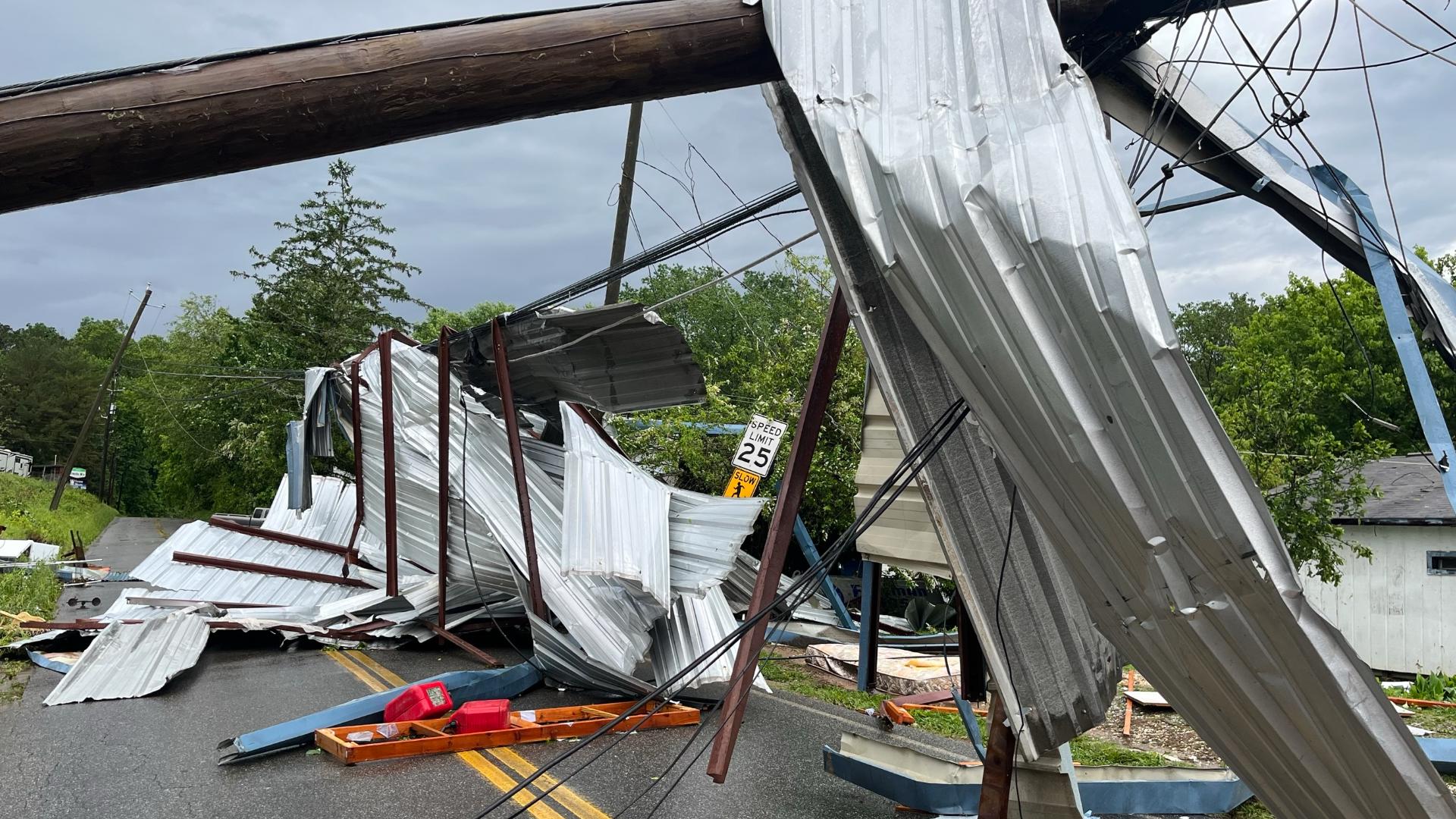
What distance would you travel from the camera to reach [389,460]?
39.8 feet

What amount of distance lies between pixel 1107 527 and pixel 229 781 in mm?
6068

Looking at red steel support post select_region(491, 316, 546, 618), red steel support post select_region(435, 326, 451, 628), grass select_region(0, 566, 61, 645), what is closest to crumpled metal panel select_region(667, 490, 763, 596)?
red steel support post select_region(491, 316, 546, 618)

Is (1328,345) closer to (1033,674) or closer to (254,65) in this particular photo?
(1033,674)

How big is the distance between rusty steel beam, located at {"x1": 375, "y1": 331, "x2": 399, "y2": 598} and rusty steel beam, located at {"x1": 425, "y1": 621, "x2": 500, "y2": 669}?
3.42 ft

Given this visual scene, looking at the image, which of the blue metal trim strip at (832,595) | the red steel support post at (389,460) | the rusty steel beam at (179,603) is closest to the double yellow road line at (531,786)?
the red steel support post at (389,460)

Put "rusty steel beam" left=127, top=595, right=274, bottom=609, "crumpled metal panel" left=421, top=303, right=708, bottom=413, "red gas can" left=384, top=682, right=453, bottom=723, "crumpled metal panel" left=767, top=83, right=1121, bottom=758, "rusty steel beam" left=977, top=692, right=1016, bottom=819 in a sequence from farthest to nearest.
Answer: "rusty steel beam" left=127, top=595, right=274, bottom=609
"crumpled metal panel" left=421, top=303, right=708, bottom=413
"red gas can" left=384, top=682, right=453, bottom=723
"rusty steel beam" left=977, top=692, right=1016, bottom=819
"crumpled metal panel" left=767, top=83, right=1121, bottom=758

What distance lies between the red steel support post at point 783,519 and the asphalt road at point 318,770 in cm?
110

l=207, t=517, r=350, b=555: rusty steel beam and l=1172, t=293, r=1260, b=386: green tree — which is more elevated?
l=1172, t=293, r=1260, b=386: green tree

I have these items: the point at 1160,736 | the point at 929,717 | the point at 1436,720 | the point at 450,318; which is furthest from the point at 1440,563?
the point at 450,318

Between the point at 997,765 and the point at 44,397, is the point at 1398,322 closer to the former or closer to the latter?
the point at 997,765

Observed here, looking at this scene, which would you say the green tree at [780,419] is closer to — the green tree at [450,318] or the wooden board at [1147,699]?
the wooden board at [1147,699]

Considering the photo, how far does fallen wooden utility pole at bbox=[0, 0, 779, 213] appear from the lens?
274 centimetres

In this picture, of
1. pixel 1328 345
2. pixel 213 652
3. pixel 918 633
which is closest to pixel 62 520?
pixel 213 652

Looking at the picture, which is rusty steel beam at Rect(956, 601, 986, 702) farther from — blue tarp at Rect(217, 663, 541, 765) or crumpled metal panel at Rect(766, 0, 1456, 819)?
blue tarp at Rect(217, 663, 541, 765)
